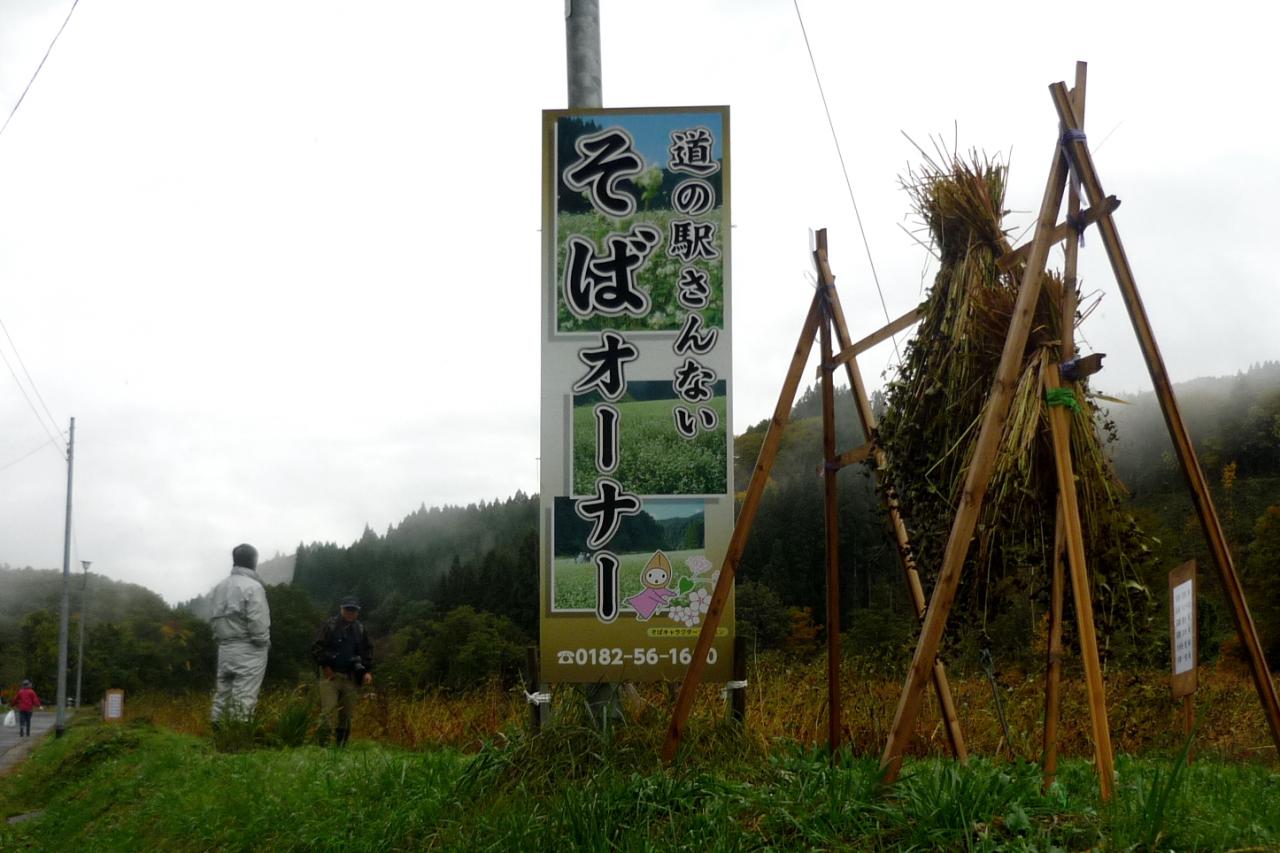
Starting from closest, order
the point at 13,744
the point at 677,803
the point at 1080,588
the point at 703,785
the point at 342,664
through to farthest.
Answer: the point at 1080,588 < the point at 677,803 < the point at 703,785 < the point at 342,664 < the point at 13,744

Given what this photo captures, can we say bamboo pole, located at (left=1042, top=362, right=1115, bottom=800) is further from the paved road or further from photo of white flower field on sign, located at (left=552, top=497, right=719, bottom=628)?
the paved road

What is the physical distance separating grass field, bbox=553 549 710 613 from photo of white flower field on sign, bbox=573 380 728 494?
0.38 m

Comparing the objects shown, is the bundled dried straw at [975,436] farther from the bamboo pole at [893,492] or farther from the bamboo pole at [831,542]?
the bamboo pole at [831,542]

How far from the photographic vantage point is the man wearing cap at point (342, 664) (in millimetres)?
11758

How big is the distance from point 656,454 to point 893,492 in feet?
4.82

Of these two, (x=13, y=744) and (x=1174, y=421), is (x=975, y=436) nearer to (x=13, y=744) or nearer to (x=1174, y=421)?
(x=1174, y=421)

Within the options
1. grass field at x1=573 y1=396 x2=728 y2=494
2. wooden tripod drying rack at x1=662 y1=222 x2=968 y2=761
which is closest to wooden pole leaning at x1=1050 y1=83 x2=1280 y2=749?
wooden tripod drying rack at x1=662 y1=222 x2=968 y2=761

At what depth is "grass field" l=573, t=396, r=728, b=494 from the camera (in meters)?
Result: 7.17

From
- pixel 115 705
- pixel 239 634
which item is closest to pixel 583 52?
pixel 239 634

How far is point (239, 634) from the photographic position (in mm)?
12750

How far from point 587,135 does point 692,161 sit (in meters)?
0.65

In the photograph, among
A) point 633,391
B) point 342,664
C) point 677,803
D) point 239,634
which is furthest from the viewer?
point 239,634

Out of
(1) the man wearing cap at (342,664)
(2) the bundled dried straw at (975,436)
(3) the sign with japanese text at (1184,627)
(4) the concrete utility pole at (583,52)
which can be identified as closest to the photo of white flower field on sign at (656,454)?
(2) the bundled dried straw at (975,436)

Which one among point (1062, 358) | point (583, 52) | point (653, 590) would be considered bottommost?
point (653, 590)
